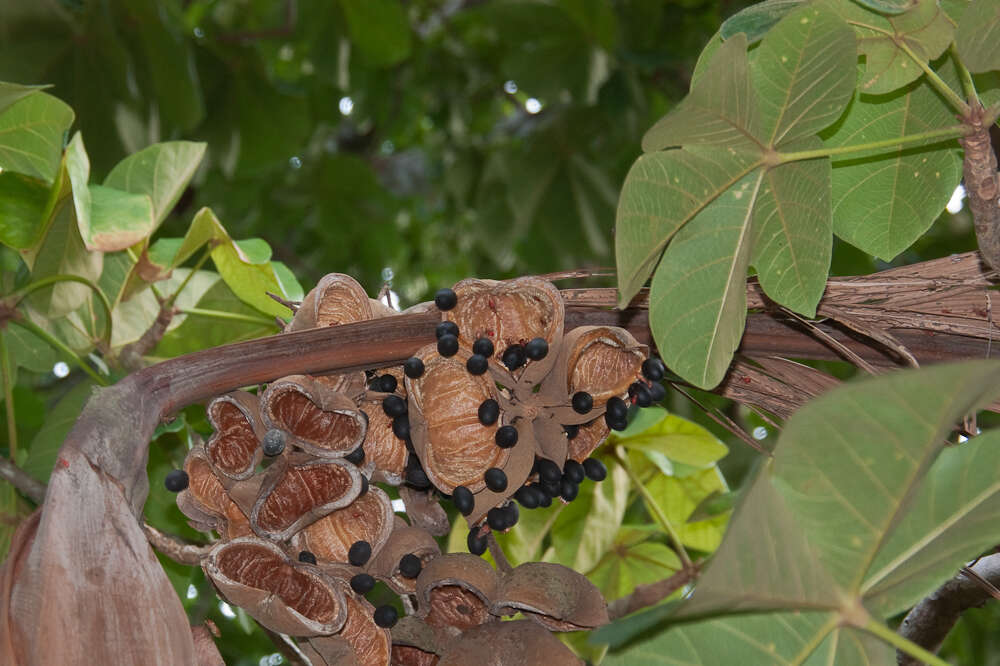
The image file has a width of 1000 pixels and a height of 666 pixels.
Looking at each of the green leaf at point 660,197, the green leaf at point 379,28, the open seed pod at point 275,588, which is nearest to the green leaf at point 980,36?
the green leaf at point 660,197

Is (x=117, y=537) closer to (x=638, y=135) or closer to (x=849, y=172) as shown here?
(x=849, y=172)

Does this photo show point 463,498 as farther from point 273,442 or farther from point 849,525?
point 849,525

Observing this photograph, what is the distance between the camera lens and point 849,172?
1015 millimetres

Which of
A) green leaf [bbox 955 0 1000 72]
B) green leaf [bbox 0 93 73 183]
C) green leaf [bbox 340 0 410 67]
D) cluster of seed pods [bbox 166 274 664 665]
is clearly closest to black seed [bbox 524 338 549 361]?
cluster of seed pods [bbox 166 274 664 665]

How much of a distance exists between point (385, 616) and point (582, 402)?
0.81 feet

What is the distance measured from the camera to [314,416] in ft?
2.82

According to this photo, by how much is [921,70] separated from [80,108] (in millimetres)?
2137

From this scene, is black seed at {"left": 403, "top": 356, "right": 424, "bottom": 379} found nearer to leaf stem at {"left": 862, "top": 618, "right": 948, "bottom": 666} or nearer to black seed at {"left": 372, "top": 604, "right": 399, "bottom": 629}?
black seed at {"left": 372, "top": 604, "right": 399, "bottom": 629}

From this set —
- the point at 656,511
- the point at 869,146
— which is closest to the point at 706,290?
the point at 869,146

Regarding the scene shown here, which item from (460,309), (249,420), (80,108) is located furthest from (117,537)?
(80,108)

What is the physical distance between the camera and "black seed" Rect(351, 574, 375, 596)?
853 mm

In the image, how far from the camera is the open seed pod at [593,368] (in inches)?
35.0

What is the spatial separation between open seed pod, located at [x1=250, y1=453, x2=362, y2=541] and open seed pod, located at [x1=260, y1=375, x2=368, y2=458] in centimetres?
1

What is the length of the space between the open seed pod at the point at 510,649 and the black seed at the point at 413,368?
0.22 metres
